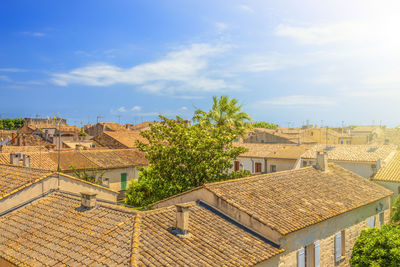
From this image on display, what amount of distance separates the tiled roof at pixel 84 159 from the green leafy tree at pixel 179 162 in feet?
39.4

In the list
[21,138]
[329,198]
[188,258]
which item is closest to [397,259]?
[329,198]

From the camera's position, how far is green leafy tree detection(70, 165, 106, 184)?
29.8m

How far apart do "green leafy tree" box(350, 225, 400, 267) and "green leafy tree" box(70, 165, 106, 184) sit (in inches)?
868

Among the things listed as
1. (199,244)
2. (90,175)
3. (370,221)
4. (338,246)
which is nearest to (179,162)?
(338,246)

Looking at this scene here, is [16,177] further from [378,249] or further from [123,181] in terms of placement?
[123,181]

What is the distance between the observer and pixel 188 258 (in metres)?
10.4

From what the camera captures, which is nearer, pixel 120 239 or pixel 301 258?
pixel 120 239

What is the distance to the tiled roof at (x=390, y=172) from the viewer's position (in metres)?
27.3

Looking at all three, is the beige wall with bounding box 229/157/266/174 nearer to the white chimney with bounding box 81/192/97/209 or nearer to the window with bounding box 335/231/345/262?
the window with bounding box 335/231/345/262

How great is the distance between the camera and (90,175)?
31.2 metres

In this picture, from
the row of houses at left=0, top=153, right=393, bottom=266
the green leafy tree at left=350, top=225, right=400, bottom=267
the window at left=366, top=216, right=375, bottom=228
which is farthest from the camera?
the window at left=366, top=216, right=375, bottom=228

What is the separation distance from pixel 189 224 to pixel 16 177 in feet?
29.7

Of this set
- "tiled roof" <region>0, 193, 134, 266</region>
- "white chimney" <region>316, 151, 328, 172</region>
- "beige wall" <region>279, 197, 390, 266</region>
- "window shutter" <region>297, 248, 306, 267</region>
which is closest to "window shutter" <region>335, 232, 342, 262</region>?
"beige wall" <region>279, 197, 390, 266</region>

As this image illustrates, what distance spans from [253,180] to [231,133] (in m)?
7.31
